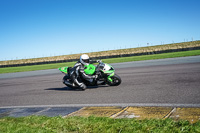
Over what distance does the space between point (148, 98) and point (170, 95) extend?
0.69 m

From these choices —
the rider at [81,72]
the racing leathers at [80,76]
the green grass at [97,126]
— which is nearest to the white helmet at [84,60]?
the rider at [81,72]

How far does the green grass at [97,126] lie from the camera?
3.17 metres

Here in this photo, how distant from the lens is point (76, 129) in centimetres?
345

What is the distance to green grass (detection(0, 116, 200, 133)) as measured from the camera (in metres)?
3.17

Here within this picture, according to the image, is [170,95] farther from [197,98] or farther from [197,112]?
[197,112]

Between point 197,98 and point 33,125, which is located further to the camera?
point 197,98

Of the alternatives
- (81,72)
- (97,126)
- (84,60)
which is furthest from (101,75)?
(97,126)

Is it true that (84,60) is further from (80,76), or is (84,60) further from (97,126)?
(97,126)

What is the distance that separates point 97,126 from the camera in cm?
347

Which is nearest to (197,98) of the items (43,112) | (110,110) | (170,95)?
(170,95)

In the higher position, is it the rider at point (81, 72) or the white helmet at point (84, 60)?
the white helmet at point (84, 60)

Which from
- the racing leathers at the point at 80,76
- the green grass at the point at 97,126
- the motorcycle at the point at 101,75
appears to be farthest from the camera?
the racing leathers at the point at 80,76

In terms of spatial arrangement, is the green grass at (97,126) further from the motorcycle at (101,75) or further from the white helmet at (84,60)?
the white helmet at (84,60)

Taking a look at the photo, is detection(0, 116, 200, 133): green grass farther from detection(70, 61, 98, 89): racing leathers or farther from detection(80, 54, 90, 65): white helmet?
detection(80, 54, 90, 65): white helmet
